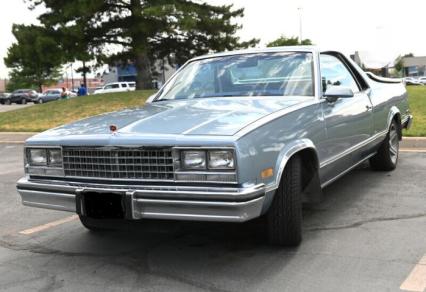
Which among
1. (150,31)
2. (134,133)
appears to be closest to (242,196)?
(134,133)

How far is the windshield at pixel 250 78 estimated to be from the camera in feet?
16.4

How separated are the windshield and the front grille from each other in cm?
152

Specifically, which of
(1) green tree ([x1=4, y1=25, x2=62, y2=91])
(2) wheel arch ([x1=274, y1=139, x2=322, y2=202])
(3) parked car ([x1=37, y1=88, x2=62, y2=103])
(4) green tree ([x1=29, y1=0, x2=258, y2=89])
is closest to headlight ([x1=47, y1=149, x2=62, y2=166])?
(2) wheel arch ([x1=274, y1=139, x2=322, y2=202])

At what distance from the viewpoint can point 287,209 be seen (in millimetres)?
4016

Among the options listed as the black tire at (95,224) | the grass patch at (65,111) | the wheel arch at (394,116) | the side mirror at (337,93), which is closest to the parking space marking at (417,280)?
the side mirror at (337,93)

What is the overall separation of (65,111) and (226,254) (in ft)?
49.2

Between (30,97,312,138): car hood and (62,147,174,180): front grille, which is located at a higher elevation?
(30,97,312,138): car hood

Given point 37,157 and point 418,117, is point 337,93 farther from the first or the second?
point 418,117

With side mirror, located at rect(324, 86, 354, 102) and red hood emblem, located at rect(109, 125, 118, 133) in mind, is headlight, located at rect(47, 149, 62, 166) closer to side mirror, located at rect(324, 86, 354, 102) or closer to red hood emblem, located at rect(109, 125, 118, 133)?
red hood emblem, located at rect(109, 125, 118, 133)

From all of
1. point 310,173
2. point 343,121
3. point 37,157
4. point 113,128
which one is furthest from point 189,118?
point 343,121

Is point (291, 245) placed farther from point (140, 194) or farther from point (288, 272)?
point (140, 194)

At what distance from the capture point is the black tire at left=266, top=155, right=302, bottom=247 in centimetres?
401

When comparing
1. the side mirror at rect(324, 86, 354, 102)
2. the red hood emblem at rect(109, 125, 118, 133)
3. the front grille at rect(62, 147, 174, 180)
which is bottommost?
the front grille at rect(62, 147, 174, 180)

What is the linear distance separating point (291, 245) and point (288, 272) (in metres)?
0.45
